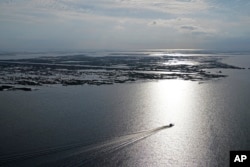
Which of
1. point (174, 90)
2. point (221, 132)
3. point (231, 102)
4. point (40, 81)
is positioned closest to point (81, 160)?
point (221, 132)

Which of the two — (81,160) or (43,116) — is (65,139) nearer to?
(81,160)

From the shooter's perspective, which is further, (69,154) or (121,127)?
(121,127)

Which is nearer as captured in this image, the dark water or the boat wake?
the boat wake

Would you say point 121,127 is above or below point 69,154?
above

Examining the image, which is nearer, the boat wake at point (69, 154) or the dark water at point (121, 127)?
the boat wake at point (69, 154)
